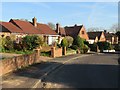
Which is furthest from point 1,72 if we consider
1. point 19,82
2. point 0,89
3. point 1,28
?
point 1,28

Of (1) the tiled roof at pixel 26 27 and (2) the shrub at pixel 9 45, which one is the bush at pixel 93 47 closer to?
(1) the tiled roof at pixel 26 27

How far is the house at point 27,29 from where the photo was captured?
45431 mm

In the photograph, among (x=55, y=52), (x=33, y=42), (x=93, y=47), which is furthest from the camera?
(x=93, y=47)

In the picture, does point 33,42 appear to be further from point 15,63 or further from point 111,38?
point 111,38

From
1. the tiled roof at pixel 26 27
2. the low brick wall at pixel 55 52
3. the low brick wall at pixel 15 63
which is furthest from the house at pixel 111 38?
the low brick wall at pixel 15 63

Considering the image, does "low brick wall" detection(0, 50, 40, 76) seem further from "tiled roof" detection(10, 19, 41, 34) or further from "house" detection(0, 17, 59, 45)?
"tiled roof" detection(10, 19, 41, 34)

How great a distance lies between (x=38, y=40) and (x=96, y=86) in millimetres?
23770

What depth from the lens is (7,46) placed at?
37.4 m

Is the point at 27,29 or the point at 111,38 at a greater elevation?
the point at 27,29

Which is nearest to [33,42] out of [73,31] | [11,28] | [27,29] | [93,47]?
[11,28]

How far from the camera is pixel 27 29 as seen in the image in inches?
1959

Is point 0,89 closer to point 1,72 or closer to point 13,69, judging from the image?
point 1,72

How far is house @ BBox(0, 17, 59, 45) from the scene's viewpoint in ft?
149

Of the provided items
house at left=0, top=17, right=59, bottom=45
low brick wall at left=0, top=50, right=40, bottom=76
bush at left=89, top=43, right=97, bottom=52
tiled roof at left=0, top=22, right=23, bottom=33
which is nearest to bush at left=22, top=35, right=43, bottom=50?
house at left=0, top=17, right=59, bottom=45
